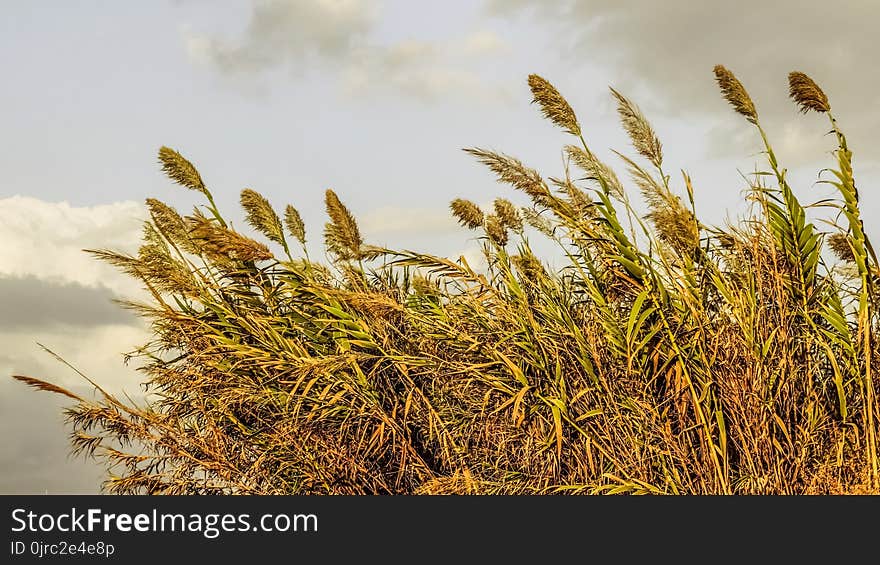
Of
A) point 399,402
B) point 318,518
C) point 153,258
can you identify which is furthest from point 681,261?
point 153,258

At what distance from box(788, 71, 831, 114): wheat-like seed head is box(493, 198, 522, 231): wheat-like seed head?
1.85m

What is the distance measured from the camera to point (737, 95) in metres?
5.01

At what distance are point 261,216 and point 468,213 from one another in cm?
169

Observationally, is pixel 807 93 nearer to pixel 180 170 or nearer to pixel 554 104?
pixel 554 104

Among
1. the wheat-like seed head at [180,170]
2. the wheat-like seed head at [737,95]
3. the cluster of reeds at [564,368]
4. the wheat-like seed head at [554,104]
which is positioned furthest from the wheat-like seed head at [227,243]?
the wheat-like seed head at [737,95]

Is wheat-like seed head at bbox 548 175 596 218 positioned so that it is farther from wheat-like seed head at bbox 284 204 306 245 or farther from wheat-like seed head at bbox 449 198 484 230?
wheat-like seed head at bbox 284 204 306 245

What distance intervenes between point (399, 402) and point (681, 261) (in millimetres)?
1939

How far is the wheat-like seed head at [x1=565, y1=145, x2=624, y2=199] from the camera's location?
496 centimetres

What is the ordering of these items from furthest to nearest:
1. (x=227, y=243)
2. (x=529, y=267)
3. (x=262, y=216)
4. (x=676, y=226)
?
(x=262, y=216) < (x=529, y=267) < (x=227, y=243) < (x=676, y=226)

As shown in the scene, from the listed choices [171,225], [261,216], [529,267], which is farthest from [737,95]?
[171,225]

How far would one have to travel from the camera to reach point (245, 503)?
12.8 ft

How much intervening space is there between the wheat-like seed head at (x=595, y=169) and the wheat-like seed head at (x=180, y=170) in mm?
3060

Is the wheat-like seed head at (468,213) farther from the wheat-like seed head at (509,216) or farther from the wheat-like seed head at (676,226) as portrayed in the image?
the wheat-like seed head at (676,226)

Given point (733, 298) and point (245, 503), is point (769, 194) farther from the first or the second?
point (245, 503)
